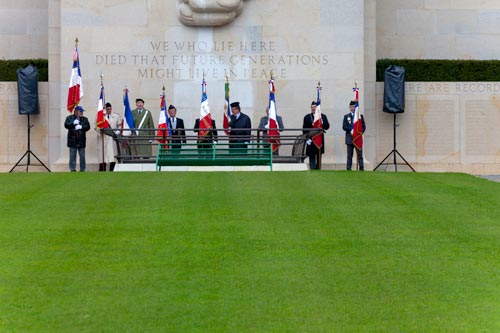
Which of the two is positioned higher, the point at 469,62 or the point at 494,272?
the point at 469,62

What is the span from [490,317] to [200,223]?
507cm

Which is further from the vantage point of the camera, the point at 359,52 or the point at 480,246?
the point at 359,52

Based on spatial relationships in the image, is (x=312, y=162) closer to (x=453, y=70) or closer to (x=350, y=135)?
(x=350, y=135)

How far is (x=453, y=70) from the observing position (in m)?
31.4

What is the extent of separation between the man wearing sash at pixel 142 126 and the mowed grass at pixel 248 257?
25.0 ft

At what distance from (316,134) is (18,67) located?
338 inches

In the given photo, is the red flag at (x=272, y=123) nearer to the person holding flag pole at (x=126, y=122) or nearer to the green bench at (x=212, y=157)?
the green bench at (x=212, y=157)

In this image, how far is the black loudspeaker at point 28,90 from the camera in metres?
30.4

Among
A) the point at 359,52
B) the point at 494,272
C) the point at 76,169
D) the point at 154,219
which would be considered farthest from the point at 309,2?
the point at 494,272

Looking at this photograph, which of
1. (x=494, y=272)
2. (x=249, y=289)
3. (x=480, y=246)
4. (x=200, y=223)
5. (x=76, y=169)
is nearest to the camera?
(x=249, y=289)

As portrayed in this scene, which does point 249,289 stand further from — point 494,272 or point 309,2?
point 309,2

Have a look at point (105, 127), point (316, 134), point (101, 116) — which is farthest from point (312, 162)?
point (101, 116)

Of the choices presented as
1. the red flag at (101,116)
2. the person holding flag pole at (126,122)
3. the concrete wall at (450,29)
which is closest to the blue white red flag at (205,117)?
the person holding flag pole at (126,122)

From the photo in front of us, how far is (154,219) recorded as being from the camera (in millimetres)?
16219
